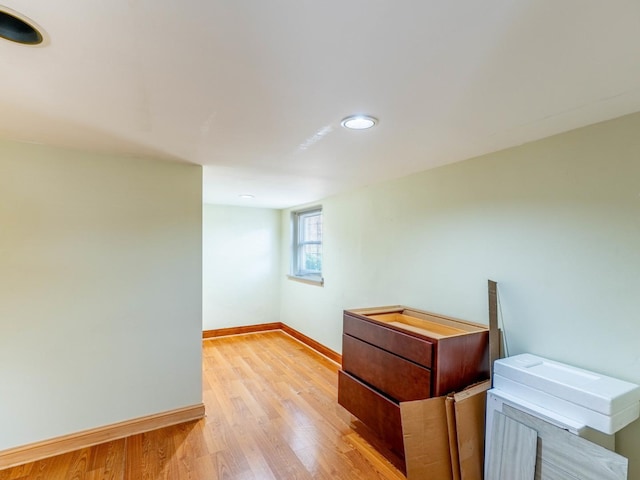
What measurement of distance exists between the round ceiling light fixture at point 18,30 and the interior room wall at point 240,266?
150 inches

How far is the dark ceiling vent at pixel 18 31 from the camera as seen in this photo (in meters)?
0.92

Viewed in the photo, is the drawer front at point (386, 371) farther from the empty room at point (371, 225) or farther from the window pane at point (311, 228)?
the window pane at point (311, 228)

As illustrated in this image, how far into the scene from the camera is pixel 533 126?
1688 millimetres

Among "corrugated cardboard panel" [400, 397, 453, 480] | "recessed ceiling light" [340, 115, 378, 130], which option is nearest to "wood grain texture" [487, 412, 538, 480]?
"corrugated cardboard panel" [400, 397, 453, 480]

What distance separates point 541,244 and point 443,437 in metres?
1.29

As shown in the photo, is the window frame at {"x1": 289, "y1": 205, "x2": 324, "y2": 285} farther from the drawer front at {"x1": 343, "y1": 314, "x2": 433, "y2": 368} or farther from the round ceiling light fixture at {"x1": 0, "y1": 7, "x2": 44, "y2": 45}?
the round ceiling light fixture at {"x1": 0, "y1": 7, "x2": 44, "y2": 45}

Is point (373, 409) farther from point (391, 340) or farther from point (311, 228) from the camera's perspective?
point (311, 228)

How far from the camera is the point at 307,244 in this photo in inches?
194

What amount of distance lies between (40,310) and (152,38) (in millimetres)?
2038

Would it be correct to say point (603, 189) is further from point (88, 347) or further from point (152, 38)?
point (88, 347)

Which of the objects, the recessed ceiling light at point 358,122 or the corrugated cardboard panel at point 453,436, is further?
the corrugated cardboard panel at point 453,436

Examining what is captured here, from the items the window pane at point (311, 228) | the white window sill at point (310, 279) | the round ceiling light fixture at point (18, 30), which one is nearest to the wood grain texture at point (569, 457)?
the round ceiling light fixture at point (18, 30)

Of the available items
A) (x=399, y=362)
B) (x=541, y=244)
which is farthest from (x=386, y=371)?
(x=541, y=244)

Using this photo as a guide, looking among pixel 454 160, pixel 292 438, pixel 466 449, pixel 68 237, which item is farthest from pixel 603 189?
pixel 68 237
